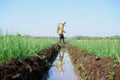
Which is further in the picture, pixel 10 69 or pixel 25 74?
pixel 25 74

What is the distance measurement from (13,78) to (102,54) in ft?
17.0

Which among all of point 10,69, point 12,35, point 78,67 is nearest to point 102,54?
point 78,67

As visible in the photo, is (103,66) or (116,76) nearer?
(116,76)

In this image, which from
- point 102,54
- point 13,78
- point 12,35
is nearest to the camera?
point 13,78

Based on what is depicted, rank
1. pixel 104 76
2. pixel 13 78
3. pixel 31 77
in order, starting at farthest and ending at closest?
pixel 31 77, pixel 104 76, pixel 13 78

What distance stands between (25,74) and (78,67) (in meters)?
4.18

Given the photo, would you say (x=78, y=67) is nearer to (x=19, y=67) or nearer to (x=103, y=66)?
(x=103, y=66)

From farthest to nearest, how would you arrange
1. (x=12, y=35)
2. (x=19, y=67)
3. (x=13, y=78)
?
(x=12, y=35) → (x=19, y=67) → (x=13, y=78)

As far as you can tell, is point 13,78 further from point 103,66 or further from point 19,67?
point 103,66

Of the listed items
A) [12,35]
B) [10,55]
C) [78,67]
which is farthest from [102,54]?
[10,55]

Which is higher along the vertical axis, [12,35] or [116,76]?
[12,35]

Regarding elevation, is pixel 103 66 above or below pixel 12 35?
below

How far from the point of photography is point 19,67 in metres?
5.84

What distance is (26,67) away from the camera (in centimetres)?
626
